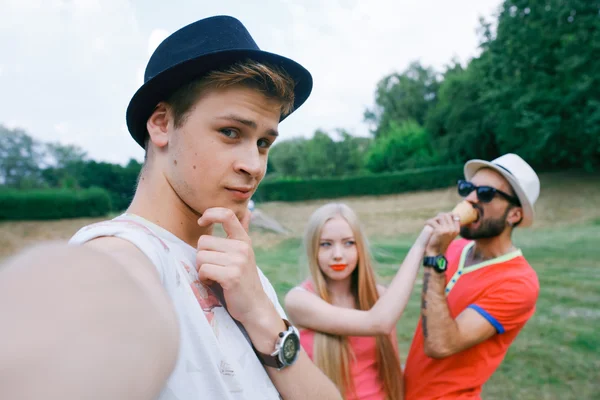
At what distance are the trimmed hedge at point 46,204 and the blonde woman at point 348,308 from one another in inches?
1069

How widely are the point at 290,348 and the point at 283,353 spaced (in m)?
0.04

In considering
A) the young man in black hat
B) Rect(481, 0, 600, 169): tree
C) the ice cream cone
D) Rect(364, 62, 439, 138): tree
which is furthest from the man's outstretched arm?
Rect(364, 62, 439, 138): tree

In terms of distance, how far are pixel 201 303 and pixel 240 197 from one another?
1.13 feet

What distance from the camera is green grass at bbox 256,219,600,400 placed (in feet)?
16.8

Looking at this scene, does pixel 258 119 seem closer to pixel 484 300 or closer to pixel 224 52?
pixel 224 52

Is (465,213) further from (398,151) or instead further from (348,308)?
(398,151)

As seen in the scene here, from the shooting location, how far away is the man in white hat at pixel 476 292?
9.07 ft

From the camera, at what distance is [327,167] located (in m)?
44.2

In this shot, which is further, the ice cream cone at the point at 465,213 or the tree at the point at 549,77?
the tree at the point at 549,77

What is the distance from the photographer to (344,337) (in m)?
2.88

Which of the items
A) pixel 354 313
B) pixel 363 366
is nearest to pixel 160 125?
pixel 354 313

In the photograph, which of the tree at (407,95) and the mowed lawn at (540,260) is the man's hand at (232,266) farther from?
the tree at (407,95)

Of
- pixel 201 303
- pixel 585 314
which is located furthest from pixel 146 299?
pixel 585 314

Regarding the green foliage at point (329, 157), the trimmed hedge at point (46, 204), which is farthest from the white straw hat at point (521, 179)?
the green foliage at point (329, 157)
